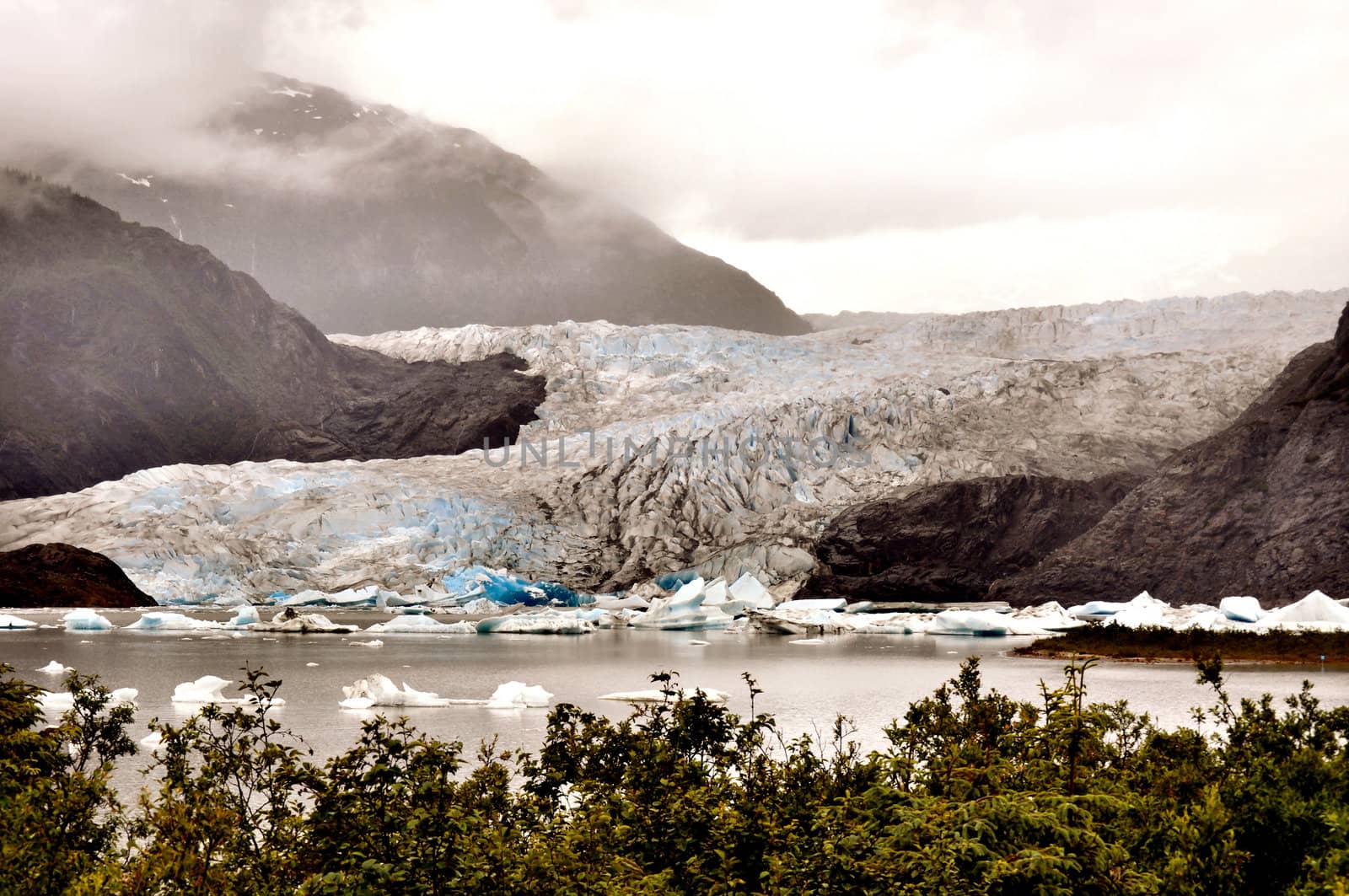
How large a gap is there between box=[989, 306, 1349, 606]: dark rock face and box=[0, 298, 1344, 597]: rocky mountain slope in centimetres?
843

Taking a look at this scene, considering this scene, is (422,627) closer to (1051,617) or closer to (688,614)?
(688,614)

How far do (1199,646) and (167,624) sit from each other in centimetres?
3557

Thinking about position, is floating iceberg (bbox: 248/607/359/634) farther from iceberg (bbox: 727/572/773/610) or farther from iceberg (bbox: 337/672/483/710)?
iceberg (bbox: 337/672/483/710)

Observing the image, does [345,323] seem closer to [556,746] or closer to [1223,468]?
[1223,468]

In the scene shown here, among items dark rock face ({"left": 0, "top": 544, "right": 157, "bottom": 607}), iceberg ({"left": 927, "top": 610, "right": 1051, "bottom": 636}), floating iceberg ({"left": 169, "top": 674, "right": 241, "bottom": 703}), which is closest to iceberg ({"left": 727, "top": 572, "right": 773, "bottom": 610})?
iceberg ({"left": 927, "top": 610, "right": 1051, "bottom": 636})

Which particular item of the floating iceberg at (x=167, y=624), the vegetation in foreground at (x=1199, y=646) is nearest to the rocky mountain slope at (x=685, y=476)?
the floating iceberg at (x=167, y=624)

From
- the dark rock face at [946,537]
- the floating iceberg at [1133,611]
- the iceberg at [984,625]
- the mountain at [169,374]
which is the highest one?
the mountain at [169,374]

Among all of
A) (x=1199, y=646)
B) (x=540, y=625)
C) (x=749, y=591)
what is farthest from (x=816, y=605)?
(x=1199, y=646)

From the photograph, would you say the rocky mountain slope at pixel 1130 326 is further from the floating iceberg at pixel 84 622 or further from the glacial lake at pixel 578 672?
the floating iceberg at pixel 84 622

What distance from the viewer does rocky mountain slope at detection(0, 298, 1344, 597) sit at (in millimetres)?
58188

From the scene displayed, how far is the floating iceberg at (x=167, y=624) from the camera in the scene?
44.0 metres

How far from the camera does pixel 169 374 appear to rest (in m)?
91.1

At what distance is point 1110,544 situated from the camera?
Answer: 54188mm

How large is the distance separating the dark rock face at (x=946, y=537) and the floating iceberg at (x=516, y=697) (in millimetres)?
40141
